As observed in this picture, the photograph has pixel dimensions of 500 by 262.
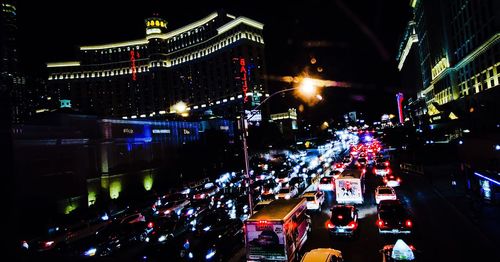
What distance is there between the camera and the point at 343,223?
669 inches

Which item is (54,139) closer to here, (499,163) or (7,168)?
(7,168)

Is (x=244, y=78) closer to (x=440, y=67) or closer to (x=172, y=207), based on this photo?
(x=440, y=67)

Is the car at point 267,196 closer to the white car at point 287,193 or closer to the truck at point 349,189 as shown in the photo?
the white car at point 287,193

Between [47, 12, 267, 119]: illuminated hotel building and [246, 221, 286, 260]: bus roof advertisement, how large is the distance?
96.4 m

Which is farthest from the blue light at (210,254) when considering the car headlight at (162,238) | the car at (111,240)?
the car at (111,240)

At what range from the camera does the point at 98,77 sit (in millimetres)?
126250

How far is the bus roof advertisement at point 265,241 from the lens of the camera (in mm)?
13305

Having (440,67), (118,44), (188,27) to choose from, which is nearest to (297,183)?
(440,67)

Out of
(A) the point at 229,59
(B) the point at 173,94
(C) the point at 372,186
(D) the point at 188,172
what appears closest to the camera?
(C) the point at 372,186

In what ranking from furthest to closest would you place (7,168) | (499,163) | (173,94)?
(173,94) < (499,163) < (7,168)

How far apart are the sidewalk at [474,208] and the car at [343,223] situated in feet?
20.5

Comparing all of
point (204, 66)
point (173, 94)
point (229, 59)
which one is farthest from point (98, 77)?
point (229, 59)

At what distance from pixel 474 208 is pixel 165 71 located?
117 meters

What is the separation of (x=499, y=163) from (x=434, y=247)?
9.52 metres
